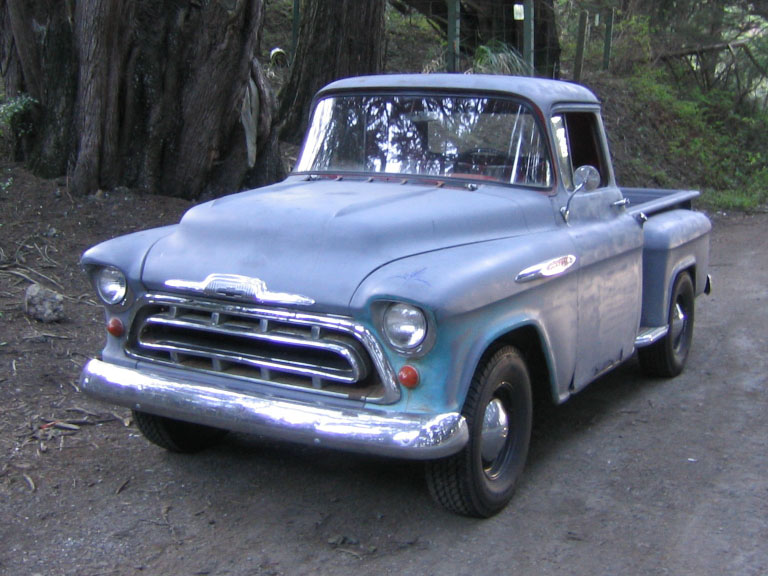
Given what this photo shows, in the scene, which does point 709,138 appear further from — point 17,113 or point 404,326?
point 404,326

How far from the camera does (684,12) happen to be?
1714 cm

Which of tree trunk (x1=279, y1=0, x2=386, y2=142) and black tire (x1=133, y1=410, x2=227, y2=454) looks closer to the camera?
black tire (x1=133, y1=410, x2=227, y2=454)

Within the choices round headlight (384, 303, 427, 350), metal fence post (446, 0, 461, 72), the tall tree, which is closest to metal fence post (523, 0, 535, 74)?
the tall tree

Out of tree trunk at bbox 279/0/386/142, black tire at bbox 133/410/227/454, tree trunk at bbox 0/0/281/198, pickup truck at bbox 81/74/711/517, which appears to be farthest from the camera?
tree trunk at bbox 279/0/386/142

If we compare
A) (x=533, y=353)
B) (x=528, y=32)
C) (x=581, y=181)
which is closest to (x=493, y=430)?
(x=533, y=353)

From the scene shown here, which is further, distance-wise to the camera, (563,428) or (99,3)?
(99,3)

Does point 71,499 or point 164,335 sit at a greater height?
point 164,335

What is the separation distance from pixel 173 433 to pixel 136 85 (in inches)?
158

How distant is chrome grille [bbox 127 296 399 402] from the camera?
3.53 meters

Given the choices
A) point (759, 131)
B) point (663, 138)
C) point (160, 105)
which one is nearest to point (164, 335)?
point (160, 105)

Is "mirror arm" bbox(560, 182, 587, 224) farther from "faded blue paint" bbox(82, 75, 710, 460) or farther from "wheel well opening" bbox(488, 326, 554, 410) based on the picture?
"wheel well opening" bbox(488, 326, 554, 410)

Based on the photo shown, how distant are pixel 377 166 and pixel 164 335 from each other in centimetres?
153

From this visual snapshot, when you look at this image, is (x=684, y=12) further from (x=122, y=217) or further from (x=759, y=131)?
(x=122, y=217)

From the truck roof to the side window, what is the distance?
0.10 metres
